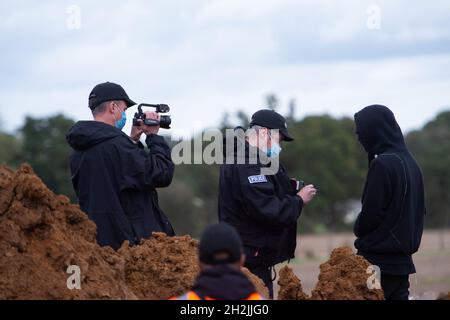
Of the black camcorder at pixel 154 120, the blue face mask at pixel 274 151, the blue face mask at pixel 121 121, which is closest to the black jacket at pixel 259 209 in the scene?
the blue face mask at pixel 274 151

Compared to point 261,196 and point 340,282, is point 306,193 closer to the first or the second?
point 261,196

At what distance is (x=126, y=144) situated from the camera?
25.2 ft

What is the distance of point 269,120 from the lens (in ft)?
27.3

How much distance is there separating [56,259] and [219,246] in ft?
4.76

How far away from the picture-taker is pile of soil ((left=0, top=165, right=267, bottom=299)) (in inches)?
231

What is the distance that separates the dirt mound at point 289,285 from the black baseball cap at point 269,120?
1877mm

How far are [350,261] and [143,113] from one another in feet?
7.63

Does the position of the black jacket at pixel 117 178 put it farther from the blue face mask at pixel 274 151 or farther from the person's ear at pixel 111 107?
the blue face mask at pixel 274 151

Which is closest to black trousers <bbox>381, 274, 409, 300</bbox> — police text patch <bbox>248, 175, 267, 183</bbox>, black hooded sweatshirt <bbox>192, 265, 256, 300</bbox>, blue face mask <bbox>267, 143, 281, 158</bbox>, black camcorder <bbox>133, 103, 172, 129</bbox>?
police text patch <bbox>248, 175, 267, 183</bbox>

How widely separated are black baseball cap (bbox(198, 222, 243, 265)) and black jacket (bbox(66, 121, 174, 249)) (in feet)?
7.86

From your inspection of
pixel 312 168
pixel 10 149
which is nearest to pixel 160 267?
pixel 312 168

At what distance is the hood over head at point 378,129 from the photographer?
25.2 feet
